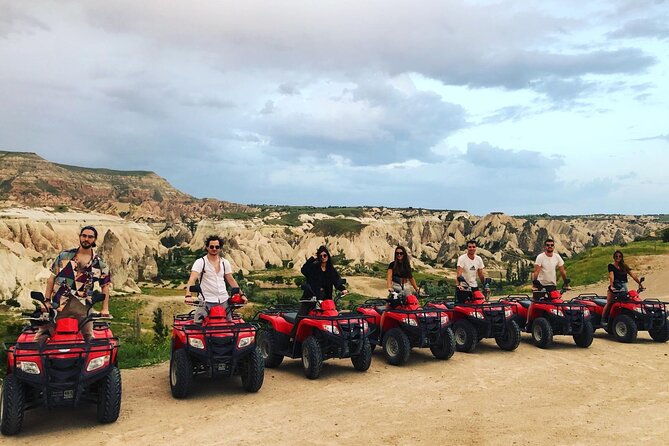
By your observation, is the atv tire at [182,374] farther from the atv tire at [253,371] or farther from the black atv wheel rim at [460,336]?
the black atv wheel rim at [460,336]

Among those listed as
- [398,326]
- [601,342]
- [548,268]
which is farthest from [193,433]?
[601,342]

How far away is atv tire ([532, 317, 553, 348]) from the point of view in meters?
12.8

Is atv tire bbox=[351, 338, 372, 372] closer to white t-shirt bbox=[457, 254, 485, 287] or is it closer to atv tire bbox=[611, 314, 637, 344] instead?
white t-shirt bbox=[457, 254, 485, 287]

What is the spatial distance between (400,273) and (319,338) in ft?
8.27

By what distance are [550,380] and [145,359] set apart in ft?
26.9

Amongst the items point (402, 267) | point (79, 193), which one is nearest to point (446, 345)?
point (402, 267)

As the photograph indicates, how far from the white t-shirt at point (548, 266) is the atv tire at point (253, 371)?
732 cm

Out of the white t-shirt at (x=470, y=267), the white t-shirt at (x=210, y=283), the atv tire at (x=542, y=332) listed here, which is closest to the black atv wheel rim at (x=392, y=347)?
the white t-shirt at (x=470, y=267)

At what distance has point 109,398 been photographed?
7.32 m

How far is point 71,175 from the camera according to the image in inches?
6959

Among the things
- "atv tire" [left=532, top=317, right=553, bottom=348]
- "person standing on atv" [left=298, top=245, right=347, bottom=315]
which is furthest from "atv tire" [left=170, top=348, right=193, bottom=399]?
"atv tire" [left=532, top=317, right=553, bottom=348]

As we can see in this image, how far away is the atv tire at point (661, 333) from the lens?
45.1ft

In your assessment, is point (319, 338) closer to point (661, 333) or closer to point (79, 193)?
point (661, 333)

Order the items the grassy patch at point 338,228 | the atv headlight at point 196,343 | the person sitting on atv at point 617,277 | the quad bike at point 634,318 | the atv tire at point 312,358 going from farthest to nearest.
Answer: the grassy patch at point 338,228 → the person sitting on atv at point 617,277 → the quad bike at point 634,318 → the atv tire at point 312,358 → the atv headlight at point 196,343
